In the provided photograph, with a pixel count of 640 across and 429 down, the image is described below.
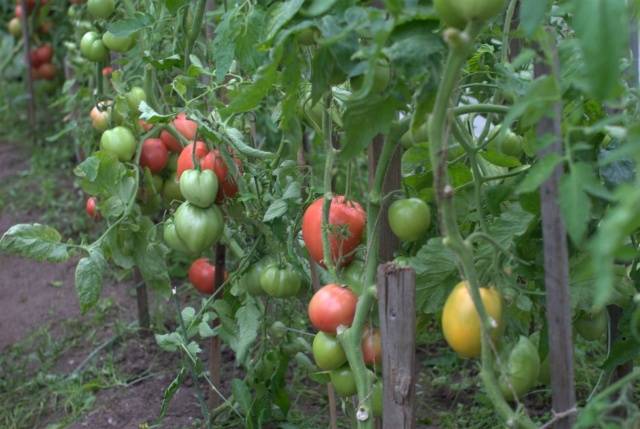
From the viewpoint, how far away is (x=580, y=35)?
100 centimetres

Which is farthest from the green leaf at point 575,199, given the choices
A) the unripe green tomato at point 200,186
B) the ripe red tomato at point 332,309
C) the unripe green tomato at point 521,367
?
the unripe green tomato at point 200,186

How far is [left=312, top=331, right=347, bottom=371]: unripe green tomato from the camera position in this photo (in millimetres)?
1546

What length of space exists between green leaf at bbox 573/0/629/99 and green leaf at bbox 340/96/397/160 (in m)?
0.39


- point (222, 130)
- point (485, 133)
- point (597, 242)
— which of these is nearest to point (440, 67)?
point (597, 242)

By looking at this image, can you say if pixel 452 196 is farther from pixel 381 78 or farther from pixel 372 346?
pixel 372 346

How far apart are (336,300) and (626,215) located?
2.17 ft

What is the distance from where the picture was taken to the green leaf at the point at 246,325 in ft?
6.20

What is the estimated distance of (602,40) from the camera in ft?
3.24

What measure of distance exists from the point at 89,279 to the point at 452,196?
37.6 inches

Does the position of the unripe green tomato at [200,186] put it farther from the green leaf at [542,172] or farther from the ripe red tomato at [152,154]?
the green leaf at [542,172]

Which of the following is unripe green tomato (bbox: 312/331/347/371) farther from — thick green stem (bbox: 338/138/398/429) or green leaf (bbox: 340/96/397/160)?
green leaf (bbox: 340/96/397/160)

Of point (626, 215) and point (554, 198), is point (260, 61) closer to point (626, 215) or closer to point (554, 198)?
point (554, 198)

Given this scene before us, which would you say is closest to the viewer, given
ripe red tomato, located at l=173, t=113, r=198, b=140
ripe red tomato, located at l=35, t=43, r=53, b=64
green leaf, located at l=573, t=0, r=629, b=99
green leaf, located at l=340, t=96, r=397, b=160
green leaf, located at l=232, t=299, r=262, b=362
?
green leaf, located at l=573, t=0, r=629, b=99

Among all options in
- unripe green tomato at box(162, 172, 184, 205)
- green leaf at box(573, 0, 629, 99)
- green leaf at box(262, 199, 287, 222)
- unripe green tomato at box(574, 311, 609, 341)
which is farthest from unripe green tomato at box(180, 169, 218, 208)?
green leaf at box(573, 0, 629, 99)
